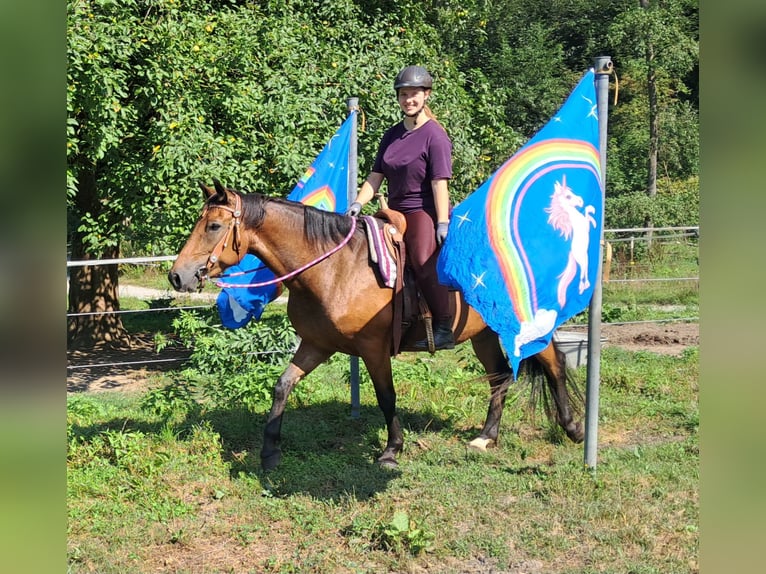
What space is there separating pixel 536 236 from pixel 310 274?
5.24 feet

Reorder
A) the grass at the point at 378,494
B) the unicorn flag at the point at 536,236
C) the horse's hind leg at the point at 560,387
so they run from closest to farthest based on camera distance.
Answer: the grass at the point at 378,494
the unicorn flag at the point at 536,236
the horse's hind leg at the point at 560,387

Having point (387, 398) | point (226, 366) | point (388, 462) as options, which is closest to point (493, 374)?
point (387, 398)

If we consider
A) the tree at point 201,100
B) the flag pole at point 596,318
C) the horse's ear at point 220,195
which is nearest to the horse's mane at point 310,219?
the horse's ear at point 220,195

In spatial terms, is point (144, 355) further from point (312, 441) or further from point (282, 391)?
point (282, 391)

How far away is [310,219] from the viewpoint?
5055 millimetres

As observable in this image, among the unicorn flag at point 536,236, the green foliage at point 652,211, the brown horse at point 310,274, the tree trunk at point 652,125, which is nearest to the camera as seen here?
the unicorn flag at point 536,236

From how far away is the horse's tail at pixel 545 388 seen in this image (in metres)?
5.77

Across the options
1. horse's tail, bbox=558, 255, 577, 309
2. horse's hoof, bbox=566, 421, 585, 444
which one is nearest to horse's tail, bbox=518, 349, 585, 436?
horse's hoof, bbox=566, 421, 585, 444

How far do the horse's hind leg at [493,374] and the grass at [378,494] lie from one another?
159 millimetres

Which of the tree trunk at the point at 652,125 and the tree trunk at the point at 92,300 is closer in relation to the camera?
the tree trunk at the point at 92,300

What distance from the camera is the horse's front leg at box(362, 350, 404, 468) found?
17.2 ft

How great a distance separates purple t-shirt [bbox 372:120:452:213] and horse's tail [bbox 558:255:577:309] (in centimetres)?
107

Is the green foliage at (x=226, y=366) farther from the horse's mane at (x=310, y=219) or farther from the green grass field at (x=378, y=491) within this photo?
the horse's mane at (x=310, y=219)
